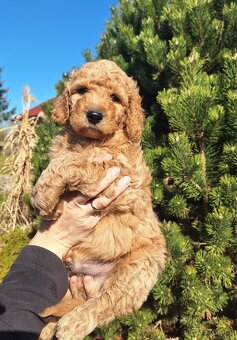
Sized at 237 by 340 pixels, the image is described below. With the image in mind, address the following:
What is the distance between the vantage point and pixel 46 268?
239 cm

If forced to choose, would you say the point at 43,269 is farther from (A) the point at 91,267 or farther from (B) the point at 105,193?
(B) the point at 105,193

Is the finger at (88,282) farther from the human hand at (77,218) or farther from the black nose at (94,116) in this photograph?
the black nose at (94,116)

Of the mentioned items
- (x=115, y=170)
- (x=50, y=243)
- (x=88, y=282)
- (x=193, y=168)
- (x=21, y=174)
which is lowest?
(x=88, y=282)

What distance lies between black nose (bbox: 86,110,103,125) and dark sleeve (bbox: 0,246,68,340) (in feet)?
3.44

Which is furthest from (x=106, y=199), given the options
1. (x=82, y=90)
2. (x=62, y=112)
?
(x=82, y=90)

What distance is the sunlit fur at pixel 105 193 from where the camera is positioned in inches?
100.0

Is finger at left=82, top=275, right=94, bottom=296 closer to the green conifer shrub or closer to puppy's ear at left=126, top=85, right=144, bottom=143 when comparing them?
the green conifer shrub

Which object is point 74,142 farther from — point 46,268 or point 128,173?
point 46,268

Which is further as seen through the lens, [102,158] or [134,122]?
[134,122]

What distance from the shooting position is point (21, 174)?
240 inches

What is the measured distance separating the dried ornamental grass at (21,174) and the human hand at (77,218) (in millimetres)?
3458

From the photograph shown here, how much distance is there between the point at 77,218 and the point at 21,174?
12.2ft

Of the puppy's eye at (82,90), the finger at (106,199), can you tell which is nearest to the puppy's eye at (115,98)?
the puppy's eye at (82,90)

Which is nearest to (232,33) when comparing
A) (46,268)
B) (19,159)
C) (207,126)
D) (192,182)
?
(207,126)
